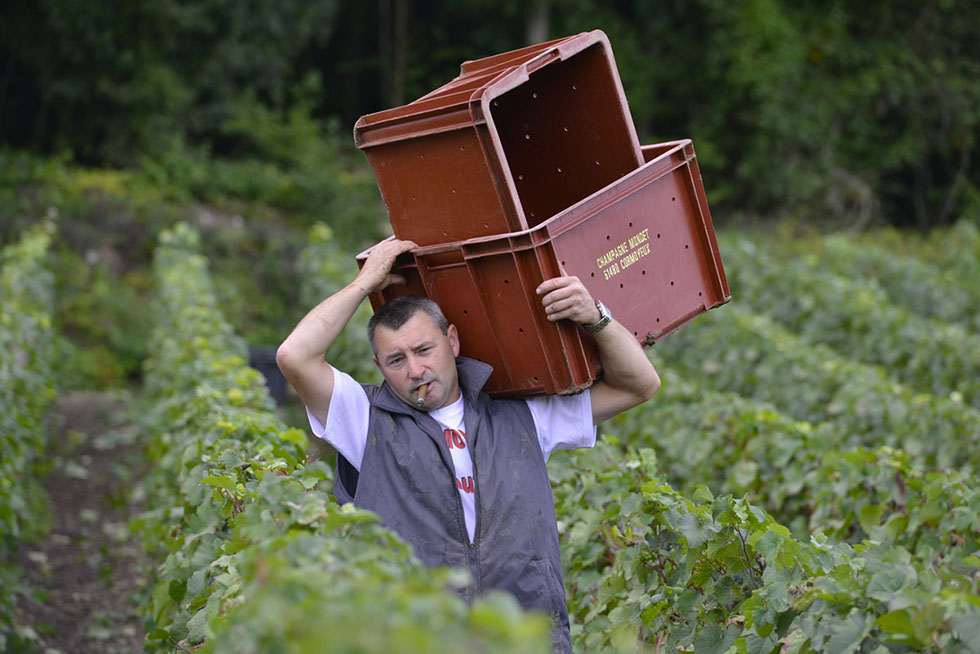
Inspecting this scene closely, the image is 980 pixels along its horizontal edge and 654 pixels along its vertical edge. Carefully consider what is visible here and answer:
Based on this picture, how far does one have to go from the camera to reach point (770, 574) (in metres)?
2.99

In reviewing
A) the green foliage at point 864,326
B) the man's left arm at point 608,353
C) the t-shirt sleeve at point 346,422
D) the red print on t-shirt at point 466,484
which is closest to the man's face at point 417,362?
the t-shirt sleeve at point 346,422

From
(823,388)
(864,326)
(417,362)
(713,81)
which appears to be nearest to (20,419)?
(417,362)

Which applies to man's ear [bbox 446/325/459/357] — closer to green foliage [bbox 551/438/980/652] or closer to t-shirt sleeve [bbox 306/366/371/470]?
t-shirt sleeve [bbox 306/366/371/470]

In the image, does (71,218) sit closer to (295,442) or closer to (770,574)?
(295,442)

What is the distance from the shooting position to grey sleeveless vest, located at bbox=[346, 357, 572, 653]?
3039 mm

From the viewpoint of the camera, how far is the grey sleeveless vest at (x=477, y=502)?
304cm

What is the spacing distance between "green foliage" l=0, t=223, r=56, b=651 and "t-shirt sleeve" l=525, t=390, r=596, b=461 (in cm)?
295

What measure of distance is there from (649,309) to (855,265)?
13.9 meters

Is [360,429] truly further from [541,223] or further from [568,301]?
[541,223]

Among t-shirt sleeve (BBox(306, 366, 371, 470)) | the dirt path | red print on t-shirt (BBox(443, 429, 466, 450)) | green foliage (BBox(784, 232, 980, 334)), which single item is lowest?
green foliage (BBox(784, 232, 980, 334))

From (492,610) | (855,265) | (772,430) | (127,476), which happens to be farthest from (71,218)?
(492,610)

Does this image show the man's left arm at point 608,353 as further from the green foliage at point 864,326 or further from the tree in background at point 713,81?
the tree in background at point 713,81

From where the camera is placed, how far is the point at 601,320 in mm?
3277

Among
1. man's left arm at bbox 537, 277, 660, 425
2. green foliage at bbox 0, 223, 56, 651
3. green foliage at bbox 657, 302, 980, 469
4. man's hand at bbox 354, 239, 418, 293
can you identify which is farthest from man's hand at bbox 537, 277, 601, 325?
green foliage at bbox 657, 302, 980, 469
